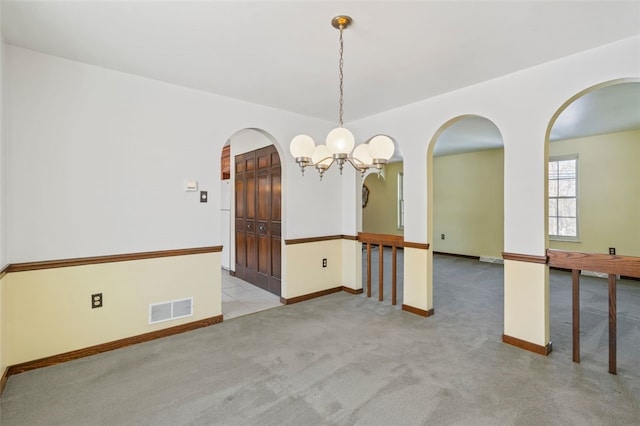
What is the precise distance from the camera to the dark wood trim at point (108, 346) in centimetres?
238

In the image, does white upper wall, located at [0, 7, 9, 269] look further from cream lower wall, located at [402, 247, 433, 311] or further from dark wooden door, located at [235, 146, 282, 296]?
cream lower wall, located at [402, 247, 433, 311]

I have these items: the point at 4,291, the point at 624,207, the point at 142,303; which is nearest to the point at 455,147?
the point at 624,207

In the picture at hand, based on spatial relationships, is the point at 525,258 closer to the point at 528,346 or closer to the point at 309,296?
the point at 528,346

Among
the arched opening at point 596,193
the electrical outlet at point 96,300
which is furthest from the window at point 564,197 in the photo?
the electrical outlet at point 96,300

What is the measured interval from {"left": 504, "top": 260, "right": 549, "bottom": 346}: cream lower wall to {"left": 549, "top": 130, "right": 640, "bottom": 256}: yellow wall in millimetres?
4012

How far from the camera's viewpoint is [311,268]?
4188mm

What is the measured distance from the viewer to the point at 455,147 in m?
6.42

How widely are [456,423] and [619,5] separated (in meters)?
2.64

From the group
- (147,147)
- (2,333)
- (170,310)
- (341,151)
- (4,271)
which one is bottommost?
(170,310)

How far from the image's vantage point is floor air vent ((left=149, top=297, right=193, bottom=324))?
9.71 ft

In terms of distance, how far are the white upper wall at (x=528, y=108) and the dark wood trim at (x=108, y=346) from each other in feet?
10.2

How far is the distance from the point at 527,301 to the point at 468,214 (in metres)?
4.70

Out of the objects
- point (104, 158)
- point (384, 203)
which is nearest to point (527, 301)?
point (104, 158)

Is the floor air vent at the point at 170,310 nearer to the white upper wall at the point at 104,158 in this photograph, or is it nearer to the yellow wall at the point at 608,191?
the white upper wall at the point at 104,158
